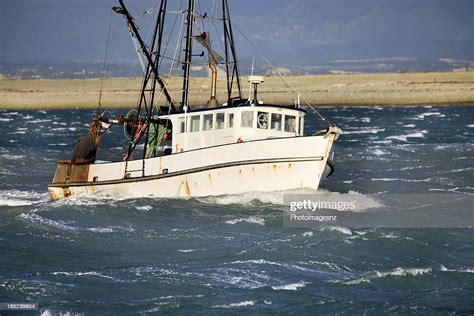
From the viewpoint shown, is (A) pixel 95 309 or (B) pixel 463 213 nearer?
(A) pixel 95 309

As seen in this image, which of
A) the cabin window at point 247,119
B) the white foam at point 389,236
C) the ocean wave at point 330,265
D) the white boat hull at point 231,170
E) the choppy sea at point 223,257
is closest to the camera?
the choppy sea at point 223,257

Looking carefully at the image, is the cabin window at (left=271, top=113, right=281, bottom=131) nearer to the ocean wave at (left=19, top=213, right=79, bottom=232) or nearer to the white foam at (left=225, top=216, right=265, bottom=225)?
the white foam at (left=225, top=216, right=265, bottom=225)

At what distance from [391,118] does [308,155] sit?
43.5 m

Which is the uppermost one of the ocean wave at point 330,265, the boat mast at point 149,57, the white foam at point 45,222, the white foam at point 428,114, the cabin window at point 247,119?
the boat mast at point 149,57

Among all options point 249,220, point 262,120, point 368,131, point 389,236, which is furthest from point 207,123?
point 368,131

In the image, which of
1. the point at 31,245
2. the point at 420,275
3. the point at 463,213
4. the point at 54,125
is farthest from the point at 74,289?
the point at 54,125

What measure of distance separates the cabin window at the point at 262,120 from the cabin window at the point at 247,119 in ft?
0.80

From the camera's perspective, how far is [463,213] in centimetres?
3141

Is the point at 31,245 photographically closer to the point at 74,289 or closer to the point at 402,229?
the point at 74,289

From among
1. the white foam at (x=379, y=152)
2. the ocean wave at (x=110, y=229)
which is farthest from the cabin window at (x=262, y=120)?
the white foam at (x=379, y=152)

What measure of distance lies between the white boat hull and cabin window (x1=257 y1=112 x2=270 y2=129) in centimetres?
154

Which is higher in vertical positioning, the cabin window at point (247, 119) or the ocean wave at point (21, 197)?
the cabin window at point (247, 119)

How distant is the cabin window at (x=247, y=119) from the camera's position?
33750 mm

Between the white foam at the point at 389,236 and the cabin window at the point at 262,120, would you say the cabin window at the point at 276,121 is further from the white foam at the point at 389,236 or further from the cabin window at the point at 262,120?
the white foam at the point at 389,236
